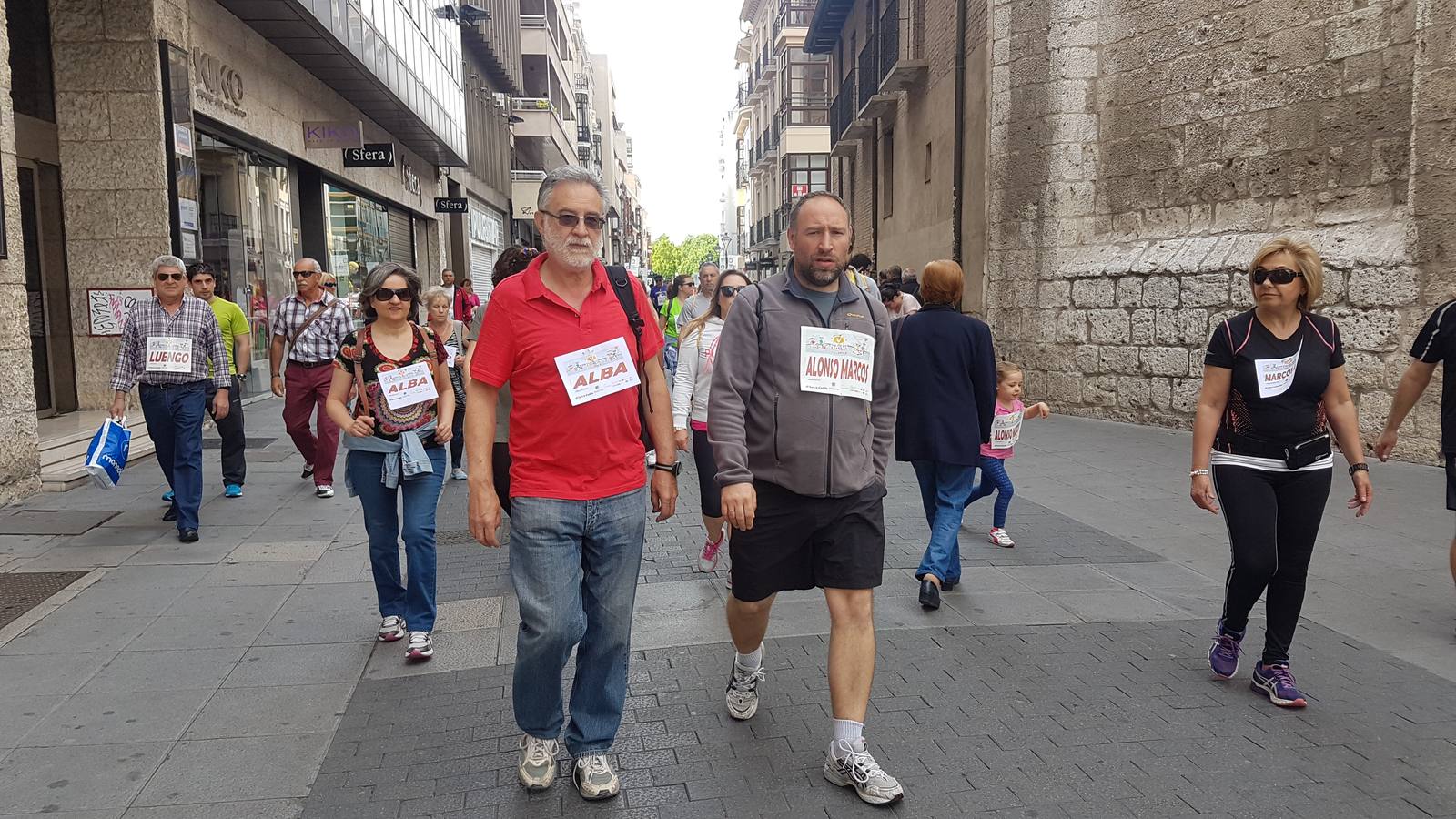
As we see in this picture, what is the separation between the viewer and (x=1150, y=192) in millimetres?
12133

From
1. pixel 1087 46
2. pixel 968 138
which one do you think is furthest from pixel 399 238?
pixel 1087 46

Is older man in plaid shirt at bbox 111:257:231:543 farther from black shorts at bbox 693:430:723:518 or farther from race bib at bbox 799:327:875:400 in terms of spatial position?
race bib at bbox 799:327:875:400

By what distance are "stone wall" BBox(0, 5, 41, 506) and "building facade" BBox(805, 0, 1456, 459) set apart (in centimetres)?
1052

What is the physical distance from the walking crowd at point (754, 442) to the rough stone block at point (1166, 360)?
6626 millimetres

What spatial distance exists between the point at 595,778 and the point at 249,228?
1265 centimetres

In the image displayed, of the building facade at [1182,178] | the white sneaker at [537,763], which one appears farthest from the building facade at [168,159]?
the building facade at [1182,178]

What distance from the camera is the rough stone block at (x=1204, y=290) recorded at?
1081 cm

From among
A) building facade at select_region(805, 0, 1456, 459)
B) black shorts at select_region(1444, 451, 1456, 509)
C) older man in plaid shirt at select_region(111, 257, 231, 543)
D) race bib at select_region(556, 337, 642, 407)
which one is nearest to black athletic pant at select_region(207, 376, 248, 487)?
older man in plaid shirt at select_region(111, 257, 231, 543)

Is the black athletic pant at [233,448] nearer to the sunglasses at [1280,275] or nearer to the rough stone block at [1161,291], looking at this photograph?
the sunglasses at [1280,275]

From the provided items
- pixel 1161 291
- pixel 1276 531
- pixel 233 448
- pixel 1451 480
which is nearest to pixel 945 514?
pixel 1276 531

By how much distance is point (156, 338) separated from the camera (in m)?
6.50

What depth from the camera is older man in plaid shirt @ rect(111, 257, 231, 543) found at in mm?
6484

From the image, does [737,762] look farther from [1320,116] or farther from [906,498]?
[1320,116]

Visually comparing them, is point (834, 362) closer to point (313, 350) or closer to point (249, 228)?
point (313, 350)
